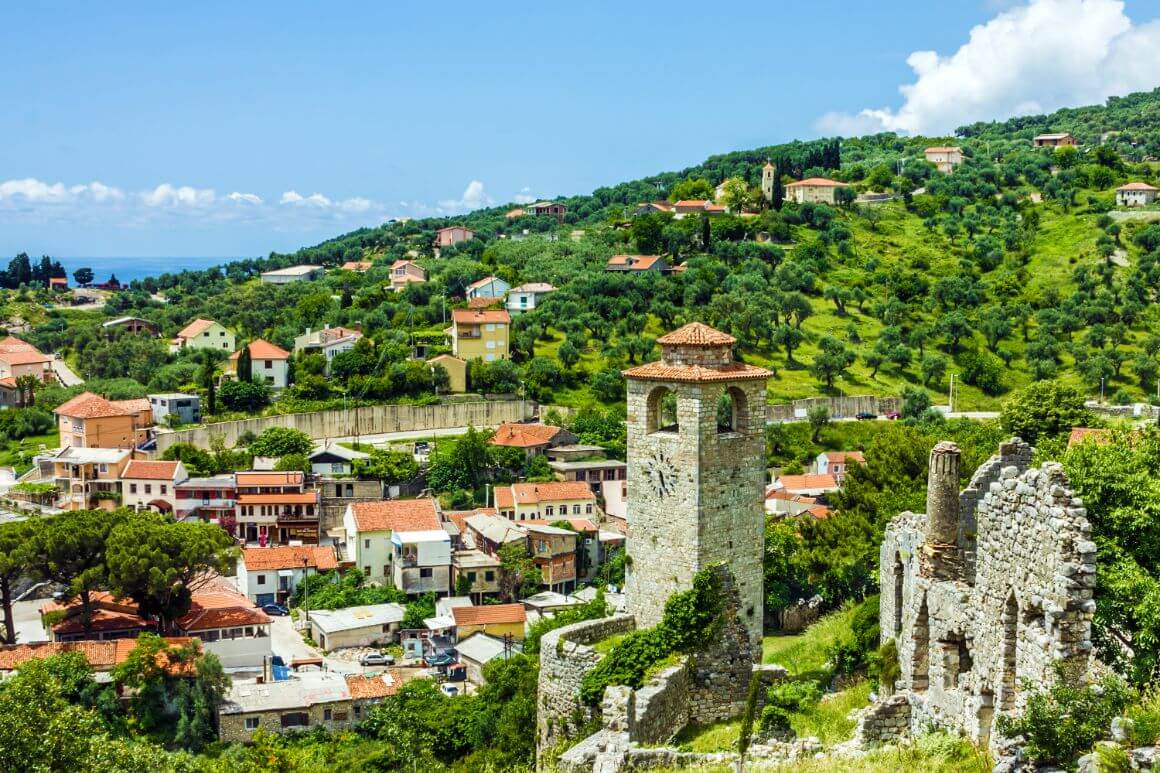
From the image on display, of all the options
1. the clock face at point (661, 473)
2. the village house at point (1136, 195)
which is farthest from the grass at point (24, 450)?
the village house at point (1136, 195)

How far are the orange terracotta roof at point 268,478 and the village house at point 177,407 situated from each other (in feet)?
48.5

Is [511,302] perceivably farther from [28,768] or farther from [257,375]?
[28,768]

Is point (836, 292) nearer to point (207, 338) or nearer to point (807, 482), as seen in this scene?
point (807, 482)

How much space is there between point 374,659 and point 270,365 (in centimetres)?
4084

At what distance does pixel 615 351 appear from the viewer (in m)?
82.7

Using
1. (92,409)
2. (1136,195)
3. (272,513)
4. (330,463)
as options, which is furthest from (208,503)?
(1136,195)

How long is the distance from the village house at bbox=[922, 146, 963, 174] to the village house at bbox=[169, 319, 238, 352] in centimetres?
10606

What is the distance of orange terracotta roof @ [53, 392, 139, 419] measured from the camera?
67.0 m

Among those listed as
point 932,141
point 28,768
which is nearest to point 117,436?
point 28,768

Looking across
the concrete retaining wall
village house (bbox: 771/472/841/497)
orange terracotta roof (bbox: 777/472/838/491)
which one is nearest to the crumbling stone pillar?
village house (bbox: 771/472/841/497)

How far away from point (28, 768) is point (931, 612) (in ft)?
49.8

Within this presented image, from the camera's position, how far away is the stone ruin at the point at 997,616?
26.6 feet

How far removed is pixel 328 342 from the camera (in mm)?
84688

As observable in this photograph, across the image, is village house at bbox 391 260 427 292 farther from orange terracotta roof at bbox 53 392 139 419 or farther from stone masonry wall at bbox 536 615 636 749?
stone masonry wall at bbox 536 615 636 749
